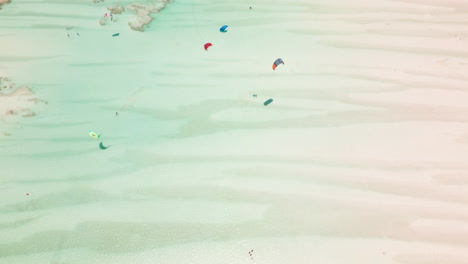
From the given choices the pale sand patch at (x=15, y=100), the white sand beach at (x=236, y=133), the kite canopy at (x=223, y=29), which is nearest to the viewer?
the white sand beach at (x=236, y=133)

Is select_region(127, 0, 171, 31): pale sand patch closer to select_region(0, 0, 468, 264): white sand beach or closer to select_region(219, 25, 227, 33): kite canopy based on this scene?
select_region(0, 0, 468, 264): white sand beach

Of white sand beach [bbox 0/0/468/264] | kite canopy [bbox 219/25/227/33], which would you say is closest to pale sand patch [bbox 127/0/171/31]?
white sand beach [bbox 0/0/468/264]

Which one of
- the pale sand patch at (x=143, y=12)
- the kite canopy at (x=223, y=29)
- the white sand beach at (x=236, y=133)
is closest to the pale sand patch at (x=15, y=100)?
the white sand beach at (x=236, y=133)

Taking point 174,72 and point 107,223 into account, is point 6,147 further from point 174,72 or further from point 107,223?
point 174,72

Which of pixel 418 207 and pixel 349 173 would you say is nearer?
pixel 418 207

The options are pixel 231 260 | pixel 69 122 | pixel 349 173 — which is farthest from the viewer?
pixel 69 122

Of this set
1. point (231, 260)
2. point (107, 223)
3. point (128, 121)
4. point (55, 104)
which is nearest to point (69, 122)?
point (55, 104)

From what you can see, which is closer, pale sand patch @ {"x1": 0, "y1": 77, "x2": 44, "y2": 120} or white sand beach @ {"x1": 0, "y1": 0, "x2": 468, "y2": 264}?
white sand beach @ {"x1": 0, "y1": 0, "x2": 468, "y2": 264}

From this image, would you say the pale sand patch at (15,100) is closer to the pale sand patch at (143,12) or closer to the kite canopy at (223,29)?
the pale sand patch at (143,12)
